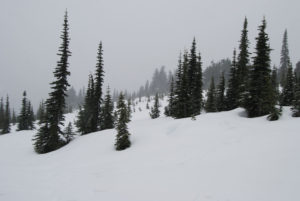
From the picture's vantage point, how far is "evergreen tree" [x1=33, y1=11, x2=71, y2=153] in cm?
1966

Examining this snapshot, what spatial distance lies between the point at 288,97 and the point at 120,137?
29985mm

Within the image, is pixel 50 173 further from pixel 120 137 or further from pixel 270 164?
pixel 270 164

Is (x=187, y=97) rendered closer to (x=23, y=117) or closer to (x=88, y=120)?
(x=88, y=120)

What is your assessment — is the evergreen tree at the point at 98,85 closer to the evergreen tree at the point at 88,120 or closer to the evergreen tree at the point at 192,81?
the evergreen tree at the point at 88,120

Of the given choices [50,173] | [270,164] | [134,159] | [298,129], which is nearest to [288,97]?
[298,129]

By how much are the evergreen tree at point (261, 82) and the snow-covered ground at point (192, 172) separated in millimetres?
2247

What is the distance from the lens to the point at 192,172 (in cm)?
766

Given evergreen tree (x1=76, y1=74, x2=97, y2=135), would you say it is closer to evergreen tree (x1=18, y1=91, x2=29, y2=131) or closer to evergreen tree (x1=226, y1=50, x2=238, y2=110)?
evergreen tree (x1=226, y1=50, x2=238, y2=110)

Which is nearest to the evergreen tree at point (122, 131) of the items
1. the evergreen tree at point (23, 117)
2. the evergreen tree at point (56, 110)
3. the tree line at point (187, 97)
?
the tree line at point (187, 97)

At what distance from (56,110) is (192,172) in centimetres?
1855

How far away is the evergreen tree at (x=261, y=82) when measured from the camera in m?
14.7

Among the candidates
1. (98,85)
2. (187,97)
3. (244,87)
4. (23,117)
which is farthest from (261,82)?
(23,117)

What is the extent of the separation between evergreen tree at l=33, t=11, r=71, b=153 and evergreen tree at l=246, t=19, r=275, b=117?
21.0 m

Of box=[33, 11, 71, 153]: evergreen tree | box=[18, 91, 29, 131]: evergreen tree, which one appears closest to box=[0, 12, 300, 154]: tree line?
box=[33, 11, 71, 153]: evergreen tree
